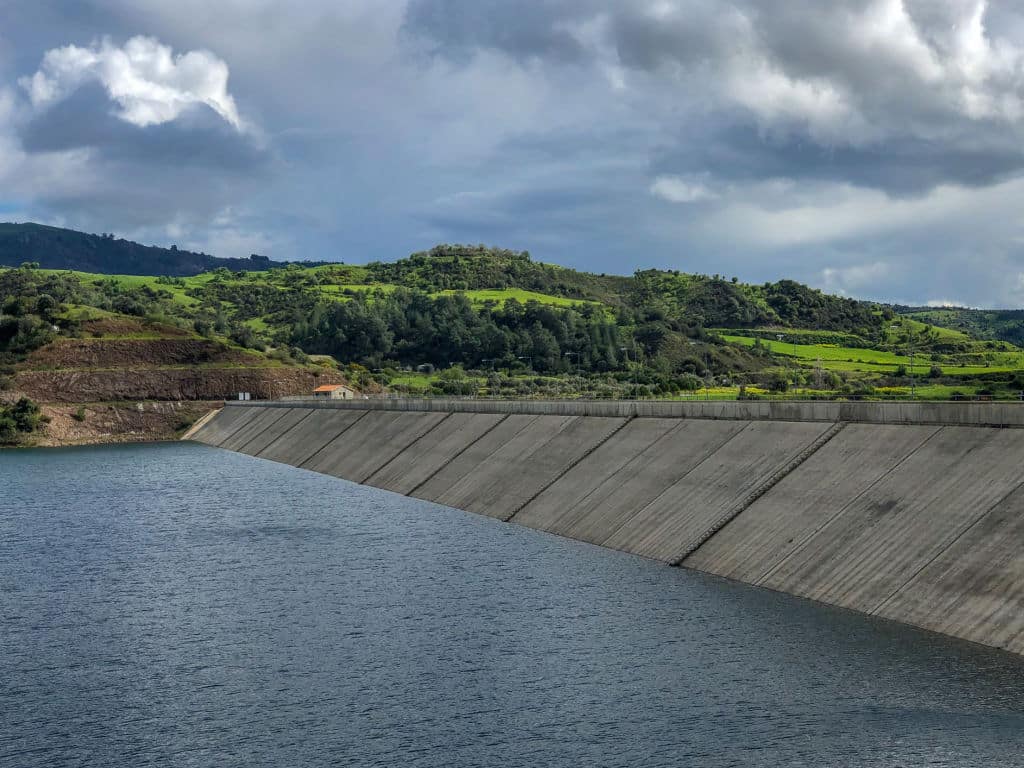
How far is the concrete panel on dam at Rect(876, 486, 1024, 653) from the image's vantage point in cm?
3222

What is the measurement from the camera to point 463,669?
33.6 m

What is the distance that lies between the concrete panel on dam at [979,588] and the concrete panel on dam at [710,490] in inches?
543

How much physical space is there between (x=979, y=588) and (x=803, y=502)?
486 inches

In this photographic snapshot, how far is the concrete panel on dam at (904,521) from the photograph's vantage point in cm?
3766

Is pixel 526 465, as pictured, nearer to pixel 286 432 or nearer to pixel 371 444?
pixel 371 444

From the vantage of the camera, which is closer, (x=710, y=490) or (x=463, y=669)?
(x=463, y=669)

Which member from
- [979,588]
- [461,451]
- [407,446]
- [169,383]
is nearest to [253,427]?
[169,383]

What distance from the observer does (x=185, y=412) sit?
558 feet

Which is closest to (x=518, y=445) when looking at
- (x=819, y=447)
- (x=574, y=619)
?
(x=819, y=447)

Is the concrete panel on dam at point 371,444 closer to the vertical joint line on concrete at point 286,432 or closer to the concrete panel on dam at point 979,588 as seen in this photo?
the vertical joint line on concrete at point 286,432

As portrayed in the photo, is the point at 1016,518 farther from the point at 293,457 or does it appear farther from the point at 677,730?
the point at 293,457

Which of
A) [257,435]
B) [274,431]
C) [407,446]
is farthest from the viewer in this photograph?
[257,435]

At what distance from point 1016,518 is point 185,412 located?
15121 centimetres

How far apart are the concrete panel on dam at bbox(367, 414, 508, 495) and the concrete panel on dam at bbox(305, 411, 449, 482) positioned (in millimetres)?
2245
